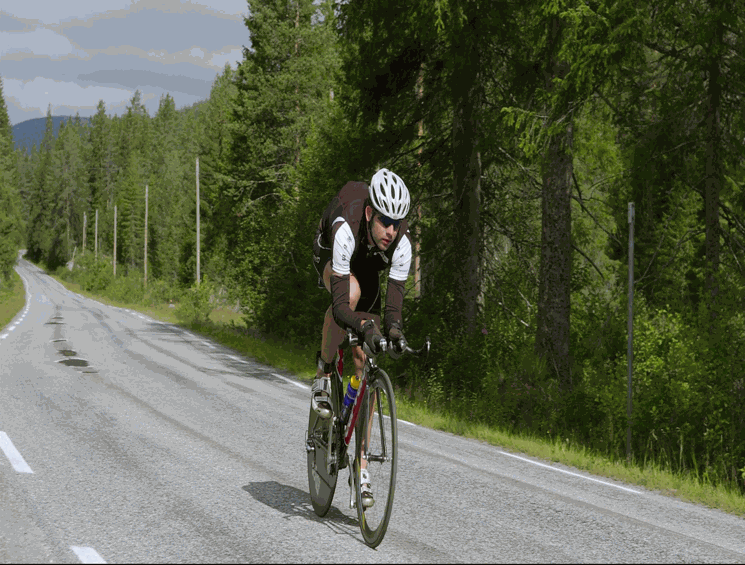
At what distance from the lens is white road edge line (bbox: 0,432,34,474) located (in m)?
6.64

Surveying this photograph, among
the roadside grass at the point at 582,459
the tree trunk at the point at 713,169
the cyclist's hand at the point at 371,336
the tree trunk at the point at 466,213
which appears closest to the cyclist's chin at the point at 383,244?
the cyclist's hand at the point at 371,336

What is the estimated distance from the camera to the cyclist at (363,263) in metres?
4.52

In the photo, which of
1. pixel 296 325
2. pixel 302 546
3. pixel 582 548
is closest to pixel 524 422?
pixel 582 548

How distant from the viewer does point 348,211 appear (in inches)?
190

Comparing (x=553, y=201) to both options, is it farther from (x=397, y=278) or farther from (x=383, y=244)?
(x=383, y=244)

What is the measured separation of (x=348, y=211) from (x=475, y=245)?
10083 millimetres

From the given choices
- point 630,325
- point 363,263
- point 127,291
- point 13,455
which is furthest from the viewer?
point 127,291

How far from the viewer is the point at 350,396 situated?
5.03 metres

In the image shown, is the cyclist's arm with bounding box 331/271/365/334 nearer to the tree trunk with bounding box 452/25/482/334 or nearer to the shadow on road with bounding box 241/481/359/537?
the shadow on road with bounding box 241/481/359/537

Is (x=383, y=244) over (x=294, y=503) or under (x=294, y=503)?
over

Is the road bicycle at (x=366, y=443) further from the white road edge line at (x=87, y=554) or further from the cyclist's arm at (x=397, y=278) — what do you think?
the white road edge line at (x=87, y=554)

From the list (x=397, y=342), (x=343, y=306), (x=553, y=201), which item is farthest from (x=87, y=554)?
(x=553, y=201)

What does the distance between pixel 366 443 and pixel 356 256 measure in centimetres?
130

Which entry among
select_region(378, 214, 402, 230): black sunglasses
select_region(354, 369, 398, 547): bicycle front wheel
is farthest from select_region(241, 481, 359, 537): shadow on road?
select_region(378, 214, 402, 230): black sunglasses
